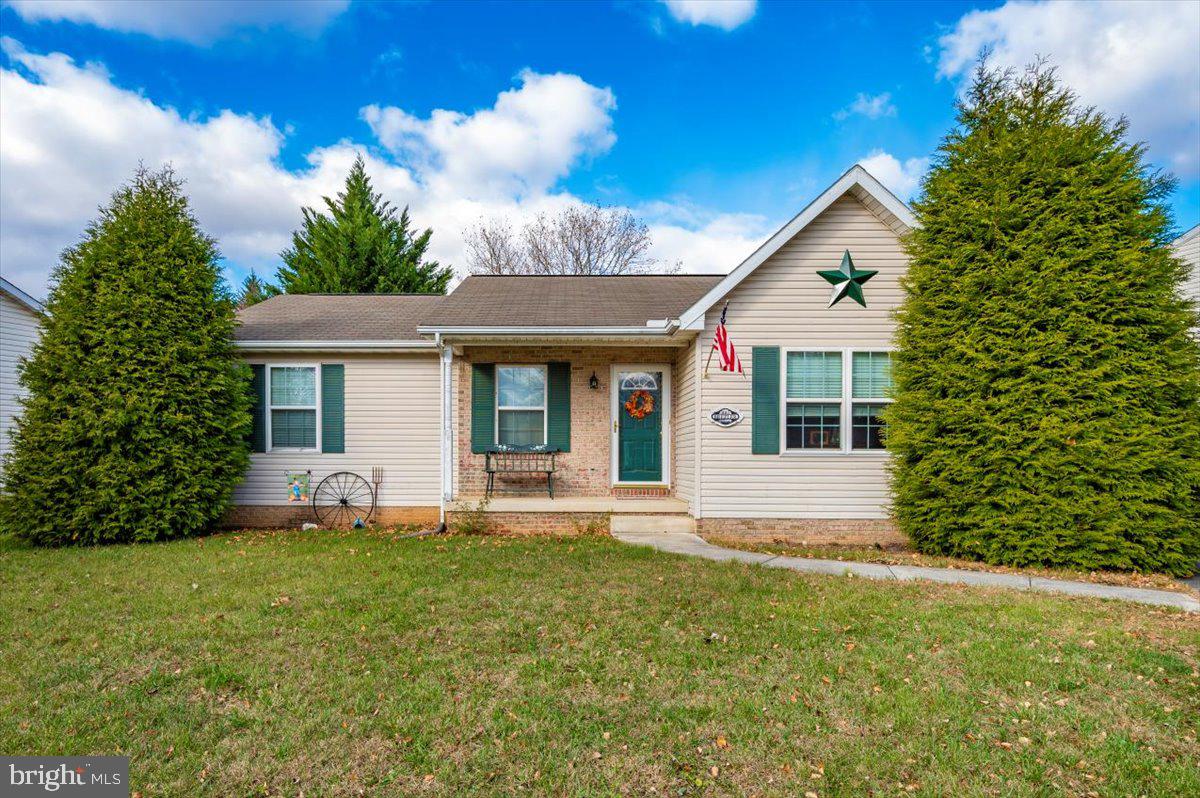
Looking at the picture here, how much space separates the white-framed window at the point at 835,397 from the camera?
817 cm

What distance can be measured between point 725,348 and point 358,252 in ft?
63.1

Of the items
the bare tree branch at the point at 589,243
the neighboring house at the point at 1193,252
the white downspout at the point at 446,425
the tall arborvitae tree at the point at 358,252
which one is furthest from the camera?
the bare tree branch at the point at 589,243

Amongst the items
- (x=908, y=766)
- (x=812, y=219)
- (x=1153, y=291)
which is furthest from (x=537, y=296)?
(x=908, y=766)

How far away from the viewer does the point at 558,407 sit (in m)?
9.59

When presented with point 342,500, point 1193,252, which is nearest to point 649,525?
point 342,500

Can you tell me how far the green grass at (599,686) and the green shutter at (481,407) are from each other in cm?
390

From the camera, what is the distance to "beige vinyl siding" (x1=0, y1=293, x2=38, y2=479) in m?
12.2

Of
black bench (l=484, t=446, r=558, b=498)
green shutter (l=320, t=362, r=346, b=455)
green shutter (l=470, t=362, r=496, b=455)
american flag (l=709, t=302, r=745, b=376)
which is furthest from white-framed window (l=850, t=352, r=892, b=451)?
green shutter (l=320, t=362, r=346, b=455)

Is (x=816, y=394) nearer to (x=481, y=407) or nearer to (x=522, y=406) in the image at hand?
(x=522, y=406)

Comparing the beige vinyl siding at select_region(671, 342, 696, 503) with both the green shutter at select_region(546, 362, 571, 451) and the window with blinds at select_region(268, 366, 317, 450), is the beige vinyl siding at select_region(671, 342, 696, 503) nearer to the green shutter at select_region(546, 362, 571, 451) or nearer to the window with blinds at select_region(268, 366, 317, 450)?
the green shutter at select_region(546, 362, 571, 451)

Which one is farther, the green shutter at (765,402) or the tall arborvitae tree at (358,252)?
the tall arborvitae tree at (358,252)

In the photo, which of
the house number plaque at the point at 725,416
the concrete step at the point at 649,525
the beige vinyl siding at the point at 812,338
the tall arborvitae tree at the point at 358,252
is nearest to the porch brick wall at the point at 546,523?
the concrete step at the point at 649,525

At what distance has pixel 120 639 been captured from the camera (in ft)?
13.7

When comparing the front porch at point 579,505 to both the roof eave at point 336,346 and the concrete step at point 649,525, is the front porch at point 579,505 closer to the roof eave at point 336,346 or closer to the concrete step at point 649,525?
the concrete step at point 649,525
